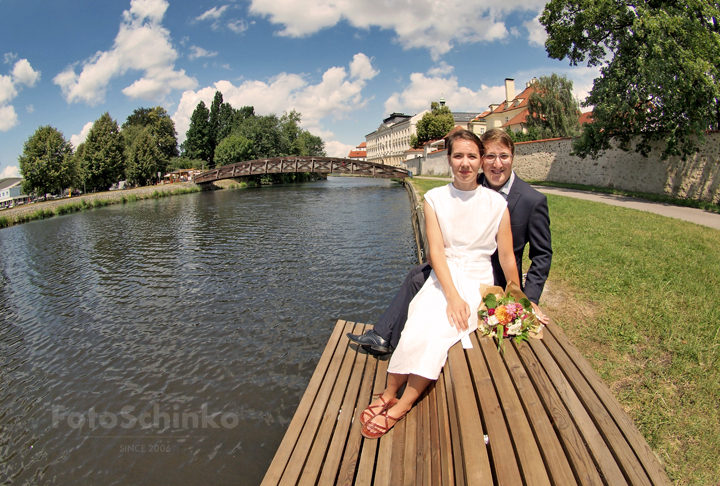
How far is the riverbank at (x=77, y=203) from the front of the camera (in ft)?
74.4

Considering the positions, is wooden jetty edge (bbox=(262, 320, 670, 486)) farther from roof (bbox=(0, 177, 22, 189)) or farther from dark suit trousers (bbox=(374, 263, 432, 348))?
roof (bbox=(0, 177, 22, 189))

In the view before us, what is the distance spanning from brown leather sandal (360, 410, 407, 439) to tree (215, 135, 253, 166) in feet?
187

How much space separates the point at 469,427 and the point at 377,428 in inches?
32.7

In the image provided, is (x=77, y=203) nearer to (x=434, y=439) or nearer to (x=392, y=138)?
(x=434, y=439)

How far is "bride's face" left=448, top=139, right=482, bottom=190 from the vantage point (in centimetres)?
269

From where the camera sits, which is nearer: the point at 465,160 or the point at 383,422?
the point at 383,422

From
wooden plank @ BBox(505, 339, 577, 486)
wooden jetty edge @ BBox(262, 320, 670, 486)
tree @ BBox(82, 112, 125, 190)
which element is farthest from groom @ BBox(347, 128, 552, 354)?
tree @ BBox(82, 112, 125, 190)

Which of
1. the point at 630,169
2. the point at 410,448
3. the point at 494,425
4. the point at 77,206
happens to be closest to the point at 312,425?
the point at 410,448

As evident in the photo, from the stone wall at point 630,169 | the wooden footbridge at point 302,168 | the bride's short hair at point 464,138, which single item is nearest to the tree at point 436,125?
the wooden footbridge at point 302,168

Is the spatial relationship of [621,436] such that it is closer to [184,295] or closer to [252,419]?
[252,419]

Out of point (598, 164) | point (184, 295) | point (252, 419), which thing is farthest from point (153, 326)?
point (598, 164)

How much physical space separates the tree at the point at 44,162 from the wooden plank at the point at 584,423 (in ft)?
131

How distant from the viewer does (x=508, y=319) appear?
238 cm

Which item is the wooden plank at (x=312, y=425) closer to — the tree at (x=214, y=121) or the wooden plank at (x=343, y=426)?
the wooden plank at (x=343, y=426)
